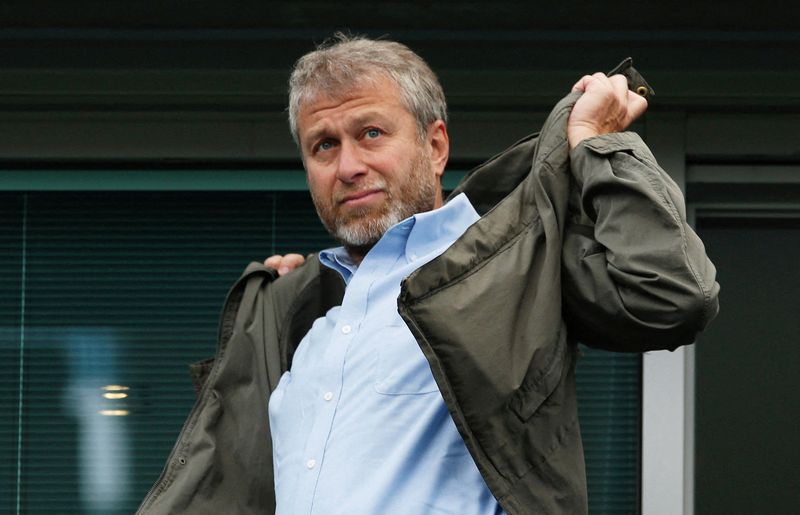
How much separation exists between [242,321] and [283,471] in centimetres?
43

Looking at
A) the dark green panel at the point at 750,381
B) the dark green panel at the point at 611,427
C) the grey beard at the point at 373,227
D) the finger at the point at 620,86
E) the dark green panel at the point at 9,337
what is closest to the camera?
the finger at the point at 620,86

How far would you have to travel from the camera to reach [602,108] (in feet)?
7.36

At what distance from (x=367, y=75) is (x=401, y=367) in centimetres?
59

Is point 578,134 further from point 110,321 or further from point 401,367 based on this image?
point 110,321

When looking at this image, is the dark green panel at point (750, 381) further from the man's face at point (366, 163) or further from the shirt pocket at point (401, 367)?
the shirt pocket at point (401, 367)

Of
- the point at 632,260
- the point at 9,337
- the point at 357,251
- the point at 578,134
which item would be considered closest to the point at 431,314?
the point at 632,260

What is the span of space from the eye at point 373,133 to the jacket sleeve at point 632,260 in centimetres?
43

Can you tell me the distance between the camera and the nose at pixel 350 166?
2434 millimetres

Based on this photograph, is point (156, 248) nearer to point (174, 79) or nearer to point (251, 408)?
point (174, 79)

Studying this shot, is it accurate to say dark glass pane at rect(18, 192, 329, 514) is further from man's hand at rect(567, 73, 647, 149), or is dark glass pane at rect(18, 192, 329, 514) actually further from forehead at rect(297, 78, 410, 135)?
man's hand at rect(567, 73, 647, 149)

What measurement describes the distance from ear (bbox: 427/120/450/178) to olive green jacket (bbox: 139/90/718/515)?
0.31m

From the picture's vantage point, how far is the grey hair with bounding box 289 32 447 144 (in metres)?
2.52

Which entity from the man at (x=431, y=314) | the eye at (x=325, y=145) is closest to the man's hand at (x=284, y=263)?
the man at (x=431, y=314)

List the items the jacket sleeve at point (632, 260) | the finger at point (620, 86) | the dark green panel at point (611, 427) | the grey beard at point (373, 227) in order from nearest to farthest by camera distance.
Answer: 1. the jacket sleeve at point (632, 260)
2. the finger at point (620, 86)
3. the grey beard at point (373, 227)
4. the dark green panel at point (611, 427)
